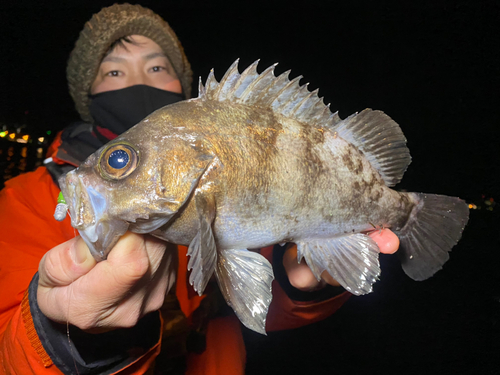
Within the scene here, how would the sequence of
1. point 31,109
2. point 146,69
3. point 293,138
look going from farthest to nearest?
point 31,109 < point 146,69 < point 293,138

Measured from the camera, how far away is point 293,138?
108 cm

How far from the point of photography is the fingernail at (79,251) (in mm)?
812

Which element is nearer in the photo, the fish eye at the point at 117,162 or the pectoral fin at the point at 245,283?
the fish eye at the point at 117,162

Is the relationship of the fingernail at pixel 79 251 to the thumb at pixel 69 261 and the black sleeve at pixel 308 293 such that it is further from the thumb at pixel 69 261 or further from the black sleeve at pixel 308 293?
the black sleeve at pixel 308 293

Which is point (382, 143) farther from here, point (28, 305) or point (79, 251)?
point (28, 305)

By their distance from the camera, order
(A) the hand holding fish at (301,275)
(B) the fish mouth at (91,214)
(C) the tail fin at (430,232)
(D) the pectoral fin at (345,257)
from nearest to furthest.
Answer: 1. (B) the fish mouth at (91,214)
2. (D) the pectoral fin at (345,257)
3. (C) the tail fin at (430,232)
4. (A) the hand holding fish at (301,275)

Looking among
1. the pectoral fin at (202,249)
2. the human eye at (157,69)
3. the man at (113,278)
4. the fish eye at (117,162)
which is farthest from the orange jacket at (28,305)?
the human eye at (157,69)

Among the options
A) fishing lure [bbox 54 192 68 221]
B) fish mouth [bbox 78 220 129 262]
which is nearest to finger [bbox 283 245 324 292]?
fish mouth [bbox 78 220 129 262]

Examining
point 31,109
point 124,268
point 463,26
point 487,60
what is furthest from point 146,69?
point 31,109

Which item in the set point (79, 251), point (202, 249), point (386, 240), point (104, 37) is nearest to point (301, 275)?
point (386, 240)

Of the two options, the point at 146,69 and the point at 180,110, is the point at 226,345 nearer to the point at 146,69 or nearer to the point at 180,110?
the point at 180,110

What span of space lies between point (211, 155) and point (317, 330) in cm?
573

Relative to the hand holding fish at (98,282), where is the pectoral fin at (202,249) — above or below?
above

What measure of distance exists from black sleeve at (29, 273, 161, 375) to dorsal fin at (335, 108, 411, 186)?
1410 millimetres
